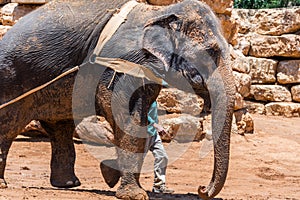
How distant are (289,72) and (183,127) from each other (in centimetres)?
498

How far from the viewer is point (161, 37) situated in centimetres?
539

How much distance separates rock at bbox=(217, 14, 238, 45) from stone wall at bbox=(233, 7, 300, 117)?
3001 mm

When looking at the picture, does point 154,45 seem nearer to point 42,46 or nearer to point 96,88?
point 96,88

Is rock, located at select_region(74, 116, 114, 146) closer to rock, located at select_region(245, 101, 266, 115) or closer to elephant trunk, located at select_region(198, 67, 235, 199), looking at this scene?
elephant trunk, located at select_region(198, 67, 235, 199)

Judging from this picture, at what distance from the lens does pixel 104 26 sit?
572 centimetres

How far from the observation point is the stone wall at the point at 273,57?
1390 centimetres

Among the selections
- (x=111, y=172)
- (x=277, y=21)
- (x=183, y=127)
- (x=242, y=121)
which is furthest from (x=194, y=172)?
(x=277, y=21)

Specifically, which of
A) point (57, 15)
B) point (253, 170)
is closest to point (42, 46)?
point (57, 15)

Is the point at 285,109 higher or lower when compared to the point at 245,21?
lower

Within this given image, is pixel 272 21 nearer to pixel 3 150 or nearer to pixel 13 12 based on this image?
pixel 13 12

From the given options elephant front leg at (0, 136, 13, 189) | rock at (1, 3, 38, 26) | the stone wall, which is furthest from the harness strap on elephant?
the stone wall

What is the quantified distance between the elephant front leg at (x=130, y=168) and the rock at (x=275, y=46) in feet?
29.2

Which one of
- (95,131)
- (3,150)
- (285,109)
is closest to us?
(3,150)

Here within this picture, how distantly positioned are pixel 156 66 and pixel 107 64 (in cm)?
42
